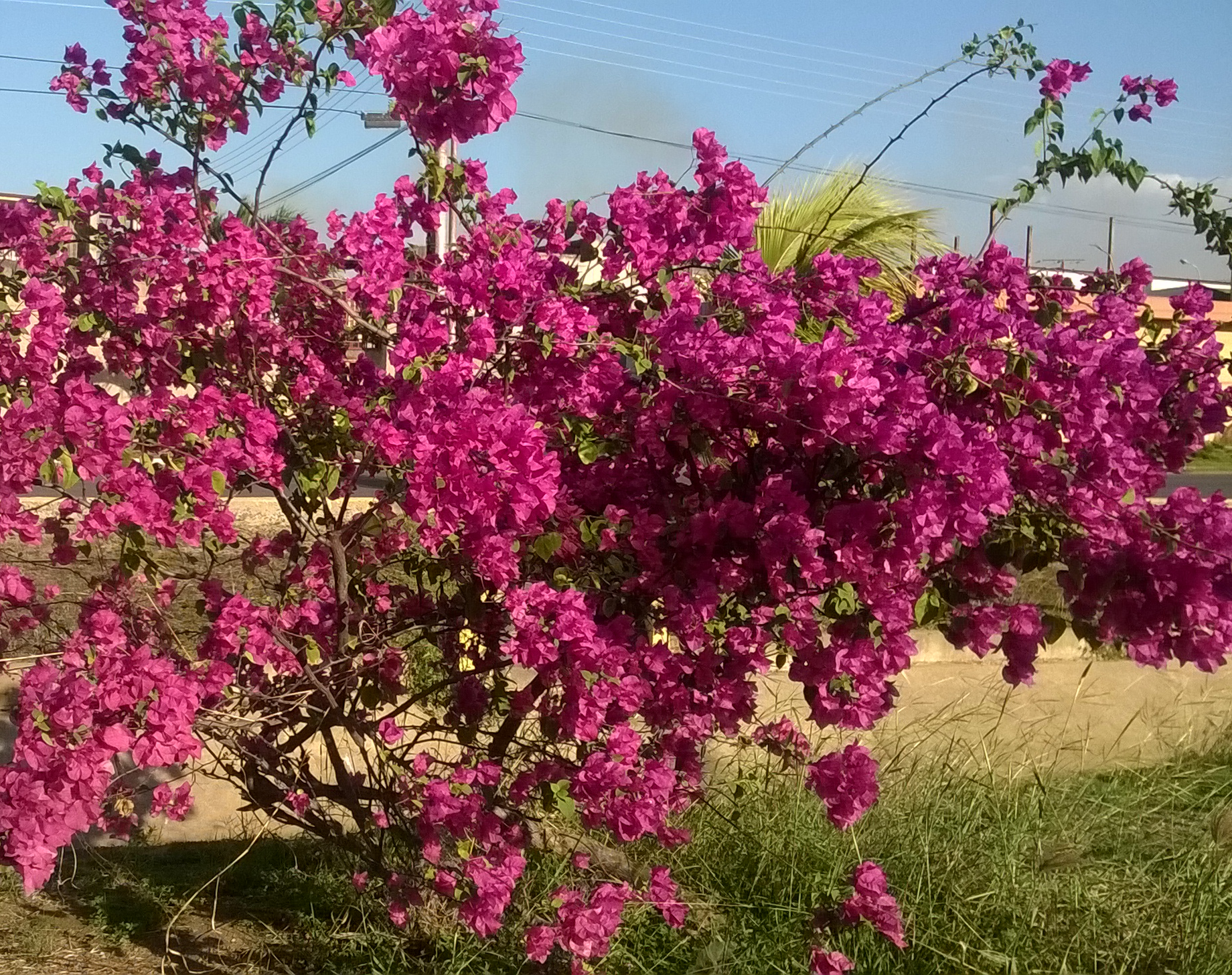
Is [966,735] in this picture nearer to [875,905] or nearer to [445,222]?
[875,905]

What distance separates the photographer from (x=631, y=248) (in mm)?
3086

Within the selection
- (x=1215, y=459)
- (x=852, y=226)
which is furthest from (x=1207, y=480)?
(x=852, y=226)

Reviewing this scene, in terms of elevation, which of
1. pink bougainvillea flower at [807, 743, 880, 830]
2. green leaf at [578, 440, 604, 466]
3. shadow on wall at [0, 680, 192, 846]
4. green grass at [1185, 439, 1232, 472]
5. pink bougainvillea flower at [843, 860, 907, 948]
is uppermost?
green grass at [1185, 439, 1232, 472]

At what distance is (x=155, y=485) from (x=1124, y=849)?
305 cm

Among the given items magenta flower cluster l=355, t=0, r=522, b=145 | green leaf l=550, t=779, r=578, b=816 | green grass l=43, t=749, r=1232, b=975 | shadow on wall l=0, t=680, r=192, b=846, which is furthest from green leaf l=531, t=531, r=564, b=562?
shadow on wall l=0, t=680, r=192, b=846

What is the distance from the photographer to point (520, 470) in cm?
241

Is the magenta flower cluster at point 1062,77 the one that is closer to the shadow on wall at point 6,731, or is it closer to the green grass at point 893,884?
the green grass at point 893,884

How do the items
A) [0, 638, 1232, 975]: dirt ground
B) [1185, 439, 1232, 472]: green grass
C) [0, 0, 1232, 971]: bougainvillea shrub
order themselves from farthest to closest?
[1185, 439, 1232, 472]: green grass
[0, 638, 1232, 975]: dirt ground
[0, 0, 1232, 971]: bougainvillea shrub

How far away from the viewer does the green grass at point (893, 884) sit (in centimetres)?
315

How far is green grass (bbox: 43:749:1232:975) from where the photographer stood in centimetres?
315

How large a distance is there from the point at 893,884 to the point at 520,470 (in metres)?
1.78

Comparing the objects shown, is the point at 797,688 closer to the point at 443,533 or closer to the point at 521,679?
the point at 521,679

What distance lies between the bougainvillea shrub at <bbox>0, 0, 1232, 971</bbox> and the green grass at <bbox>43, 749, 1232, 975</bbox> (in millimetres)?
206

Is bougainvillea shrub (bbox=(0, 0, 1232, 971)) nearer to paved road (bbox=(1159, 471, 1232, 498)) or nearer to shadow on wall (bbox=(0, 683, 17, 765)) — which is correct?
shadow on wall (bbox=(0, 683, 17, 765))
